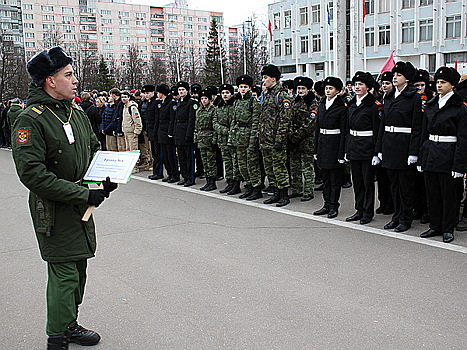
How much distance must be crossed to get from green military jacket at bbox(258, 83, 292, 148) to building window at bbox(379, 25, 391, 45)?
4876 cm

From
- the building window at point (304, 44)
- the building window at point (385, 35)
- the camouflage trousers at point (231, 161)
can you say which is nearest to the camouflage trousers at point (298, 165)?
the camouflage trousers at point (231, 161)

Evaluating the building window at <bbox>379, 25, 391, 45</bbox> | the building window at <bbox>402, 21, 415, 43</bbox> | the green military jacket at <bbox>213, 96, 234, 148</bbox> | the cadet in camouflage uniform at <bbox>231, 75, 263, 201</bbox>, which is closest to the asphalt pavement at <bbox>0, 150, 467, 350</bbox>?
the cadet in camouflage uniform at <bbox>231, 75, 263, 201</bbox>

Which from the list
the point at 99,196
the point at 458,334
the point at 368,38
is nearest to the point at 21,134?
the point at 99,196

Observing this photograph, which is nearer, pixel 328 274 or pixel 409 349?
pixel 409 349

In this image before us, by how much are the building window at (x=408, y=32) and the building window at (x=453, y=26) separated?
361 cm

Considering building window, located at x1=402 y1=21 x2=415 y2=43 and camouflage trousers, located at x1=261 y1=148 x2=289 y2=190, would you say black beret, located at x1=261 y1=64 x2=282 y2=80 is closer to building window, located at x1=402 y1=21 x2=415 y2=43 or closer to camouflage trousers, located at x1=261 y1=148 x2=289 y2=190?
camouflage trousers, located at x1=261 y1=148 x2=289 y2=190

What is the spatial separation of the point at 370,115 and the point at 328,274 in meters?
3.06

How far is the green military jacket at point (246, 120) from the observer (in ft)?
31.5

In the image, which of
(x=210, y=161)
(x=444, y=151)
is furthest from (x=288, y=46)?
(x=444, y=151)

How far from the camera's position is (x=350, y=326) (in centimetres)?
437

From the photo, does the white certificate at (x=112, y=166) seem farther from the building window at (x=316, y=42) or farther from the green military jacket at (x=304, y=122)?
the building window at (x=316, y=42)

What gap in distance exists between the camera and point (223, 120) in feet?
34.2

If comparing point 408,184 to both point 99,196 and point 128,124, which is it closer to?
point 99,196

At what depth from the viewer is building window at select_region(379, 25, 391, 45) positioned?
176 feet
